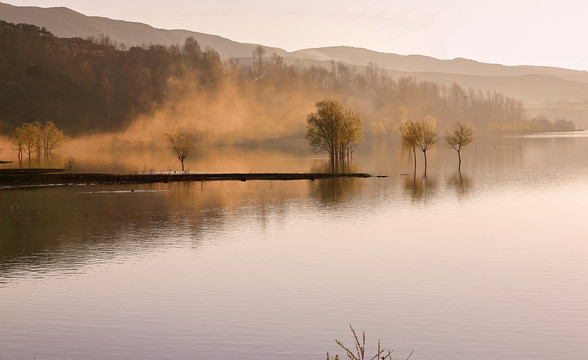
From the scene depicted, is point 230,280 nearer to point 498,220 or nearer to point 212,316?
point 212,316

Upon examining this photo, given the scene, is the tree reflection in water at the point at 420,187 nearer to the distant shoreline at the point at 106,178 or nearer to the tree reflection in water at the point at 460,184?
the tree reflection in water at the point at 460,184

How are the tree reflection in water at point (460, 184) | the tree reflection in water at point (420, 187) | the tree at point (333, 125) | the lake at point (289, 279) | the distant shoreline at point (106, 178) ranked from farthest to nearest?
the tree at point (333, 125) < the distant shoreline at point (106, 178) < the tree reflection in water at point (460, 184) < the tree reflection in water at point (420, 187) < the lake at point (289, 279)

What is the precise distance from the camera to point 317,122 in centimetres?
13638

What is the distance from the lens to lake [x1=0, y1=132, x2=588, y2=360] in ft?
87.3

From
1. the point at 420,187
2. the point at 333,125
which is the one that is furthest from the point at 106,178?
the point at 333,125

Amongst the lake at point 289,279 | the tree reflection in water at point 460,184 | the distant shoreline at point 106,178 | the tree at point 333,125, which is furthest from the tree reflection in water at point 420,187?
the tree at point 333,125

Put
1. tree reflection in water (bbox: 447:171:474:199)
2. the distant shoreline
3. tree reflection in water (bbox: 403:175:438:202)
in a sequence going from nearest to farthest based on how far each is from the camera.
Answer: tree reflection in water (bbox: 403:175:438:202)
tree reflection in water (bbox: 447:171:474:199)
the distant shoreline

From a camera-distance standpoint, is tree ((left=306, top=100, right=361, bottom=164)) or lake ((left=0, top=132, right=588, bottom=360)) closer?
lake ((left=0, top=132, right=588, bottom=360))

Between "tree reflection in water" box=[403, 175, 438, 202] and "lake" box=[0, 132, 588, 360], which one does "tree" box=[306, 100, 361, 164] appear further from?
"lake" box=[0, 132, 588, 360]

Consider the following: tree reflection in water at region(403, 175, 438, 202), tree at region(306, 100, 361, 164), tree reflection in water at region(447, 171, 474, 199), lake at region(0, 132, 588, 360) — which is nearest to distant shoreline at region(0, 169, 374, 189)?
tree reflection in water at region(403, 175, 438, 202)

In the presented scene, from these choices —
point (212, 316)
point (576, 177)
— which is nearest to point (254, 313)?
point (212, 316)

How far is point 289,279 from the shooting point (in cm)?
3756

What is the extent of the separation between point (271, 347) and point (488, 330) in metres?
9.58

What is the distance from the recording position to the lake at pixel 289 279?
2661cm
